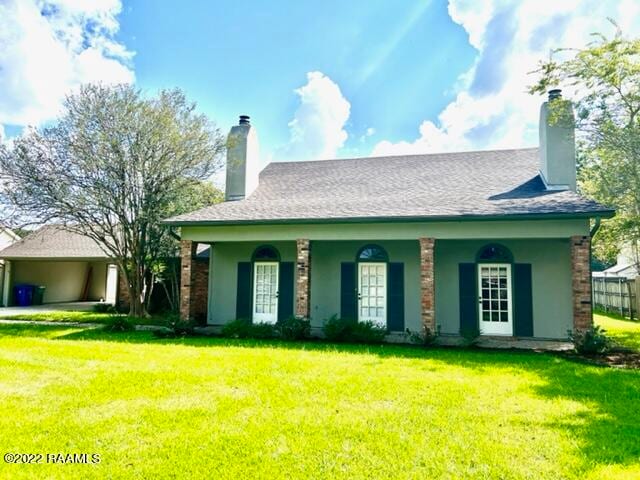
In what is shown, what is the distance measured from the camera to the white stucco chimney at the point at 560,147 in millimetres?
11531

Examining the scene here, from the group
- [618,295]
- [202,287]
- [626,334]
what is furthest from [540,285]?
[618,295]

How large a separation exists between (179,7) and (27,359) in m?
9.37

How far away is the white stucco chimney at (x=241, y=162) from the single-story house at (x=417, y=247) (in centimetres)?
7

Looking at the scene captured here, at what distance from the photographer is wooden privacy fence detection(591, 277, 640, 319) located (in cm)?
1663

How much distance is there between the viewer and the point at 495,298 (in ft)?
36.8

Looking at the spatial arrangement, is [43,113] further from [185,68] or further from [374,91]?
[374,91]

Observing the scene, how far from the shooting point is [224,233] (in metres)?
12.1

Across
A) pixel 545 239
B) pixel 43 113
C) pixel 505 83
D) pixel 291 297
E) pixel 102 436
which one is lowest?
pixel 102 436

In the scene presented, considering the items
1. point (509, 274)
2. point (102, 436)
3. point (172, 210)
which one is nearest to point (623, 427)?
point (102, 436)

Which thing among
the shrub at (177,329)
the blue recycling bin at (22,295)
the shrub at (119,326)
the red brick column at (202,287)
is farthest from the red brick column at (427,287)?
the blue recycling bin at (22,295)

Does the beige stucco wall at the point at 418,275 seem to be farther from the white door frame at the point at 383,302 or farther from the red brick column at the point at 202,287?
the red brick column at the point at 202,287

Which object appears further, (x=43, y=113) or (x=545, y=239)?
(x=43, y=113)

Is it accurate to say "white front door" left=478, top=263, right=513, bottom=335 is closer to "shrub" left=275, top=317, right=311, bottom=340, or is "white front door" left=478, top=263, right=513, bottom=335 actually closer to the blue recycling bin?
"shrub" left=275, top=317, right=311, bottom=340

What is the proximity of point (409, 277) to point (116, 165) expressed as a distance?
33.1 feet
